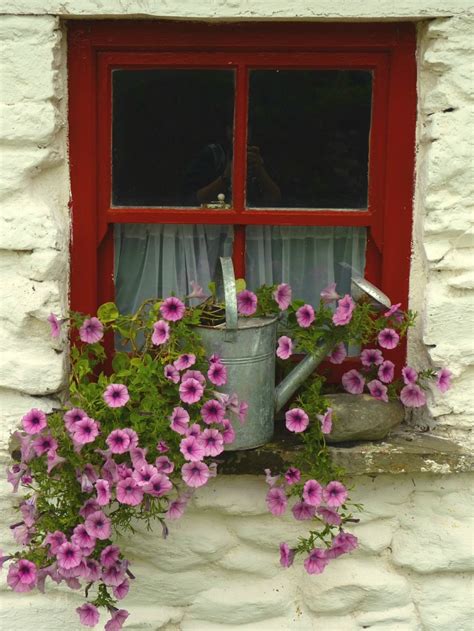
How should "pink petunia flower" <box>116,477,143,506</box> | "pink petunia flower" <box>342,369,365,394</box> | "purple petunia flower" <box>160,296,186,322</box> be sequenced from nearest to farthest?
1. "pink petunia flower" <box>116,477,143,506</box>
2. "purple petunia flower" <box>160,296,186,322</box>
3. "pink petunia flower" <box>342,369,365,394</box>

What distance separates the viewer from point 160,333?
7.61 feet

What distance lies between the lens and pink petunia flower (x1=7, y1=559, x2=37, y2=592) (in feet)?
7.48

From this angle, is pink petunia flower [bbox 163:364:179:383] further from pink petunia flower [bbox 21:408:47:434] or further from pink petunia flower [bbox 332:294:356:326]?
pink petunia flower [bbox 332:294:356:326]

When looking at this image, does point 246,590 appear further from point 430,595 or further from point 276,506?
point 430,595

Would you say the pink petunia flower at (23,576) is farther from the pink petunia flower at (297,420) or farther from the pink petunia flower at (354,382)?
the pink petunia flower at (354,382)

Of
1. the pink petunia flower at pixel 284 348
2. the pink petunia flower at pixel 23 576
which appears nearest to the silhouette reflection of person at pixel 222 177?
the pink petunia flower at pixel 284 348

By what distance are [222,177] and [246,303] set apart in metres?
0.41

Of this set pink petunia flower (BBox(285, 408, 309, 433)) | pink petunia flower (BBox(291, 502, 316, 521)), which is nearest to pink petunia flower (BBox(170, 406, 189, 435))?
pink petunia flower (BBox(285, 408, 309, 433))

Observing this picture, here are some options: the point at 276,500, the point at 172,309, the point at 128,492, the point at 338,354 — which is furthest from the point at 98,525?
the point at 338,354

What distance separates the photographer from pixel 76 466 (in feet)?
7.54

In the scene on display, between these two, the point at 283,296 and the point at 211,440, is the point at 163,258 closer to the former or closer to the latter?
the point at 283,296

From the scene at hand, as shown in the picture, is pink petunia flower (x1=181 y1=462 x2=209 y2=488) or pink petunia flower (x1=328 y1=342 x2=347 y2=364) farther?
pink petunia flower (x1=328 y1=342 x2=347 y2=364)

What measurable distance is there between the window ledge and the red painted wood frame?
0.42 metres

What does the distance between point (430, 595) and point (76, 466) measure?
1069 millimetres
